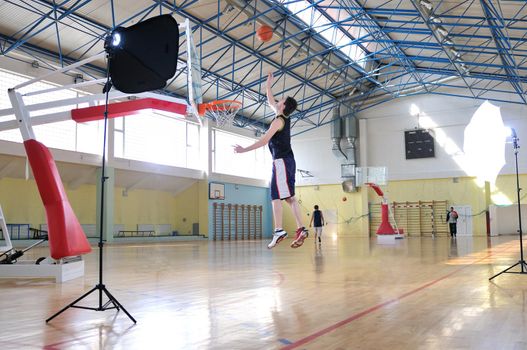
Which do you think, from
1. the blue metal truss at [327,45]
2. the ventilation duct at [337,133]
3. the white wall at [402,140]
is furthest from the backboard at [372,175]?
the blue metal truss at [327,45]

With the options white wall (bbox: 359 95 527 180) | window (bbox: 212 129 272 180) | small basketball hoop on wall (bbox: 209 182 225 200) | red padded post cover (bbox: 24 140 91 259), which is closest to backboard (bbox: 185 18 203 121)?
red padded post cover (bbox: 24 140 91 259)

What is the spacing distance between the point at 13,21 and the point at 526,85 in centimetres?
2819

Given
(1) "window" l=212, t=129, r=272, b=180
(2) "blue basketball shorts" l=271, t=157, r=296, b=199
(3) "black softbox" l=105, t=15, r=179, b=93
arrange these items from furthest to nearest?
(1) "window" l=212, t=129, r=272, b=180 < (2) "blue basketball shorts" l=271, t=157, r=296, b=199 < (3) "black softbox" l=105, t=15, r=179, b=93

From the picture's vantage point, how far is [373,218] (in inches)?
1403

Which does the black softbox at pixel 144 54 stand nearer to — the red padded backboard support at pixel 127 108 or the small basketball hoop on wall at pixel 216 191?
the red padded backboard support at pixel 127 108

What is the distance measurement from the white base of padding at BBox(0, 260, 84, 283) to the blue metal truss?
39.3 feet

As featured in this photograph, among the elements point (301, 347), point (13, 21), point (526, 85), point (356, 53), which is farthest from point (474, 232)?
point (301, 347)

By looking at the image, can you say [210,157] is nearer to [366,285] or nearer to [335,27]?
[335,27]

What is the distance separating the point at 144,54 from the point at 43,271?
156 inches

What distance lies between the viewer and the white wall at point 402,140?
32500mm

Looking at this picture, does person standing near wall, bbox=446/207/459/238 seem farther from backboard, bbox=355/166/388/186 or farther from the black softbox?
the black softbox

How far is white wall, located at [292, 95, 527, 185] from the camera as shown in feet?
107

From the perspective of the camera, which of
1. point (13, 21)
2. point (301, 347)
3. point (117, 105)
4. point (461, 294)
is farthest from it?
point (13, 21)

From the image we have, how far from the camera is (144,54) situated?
4809 mm
